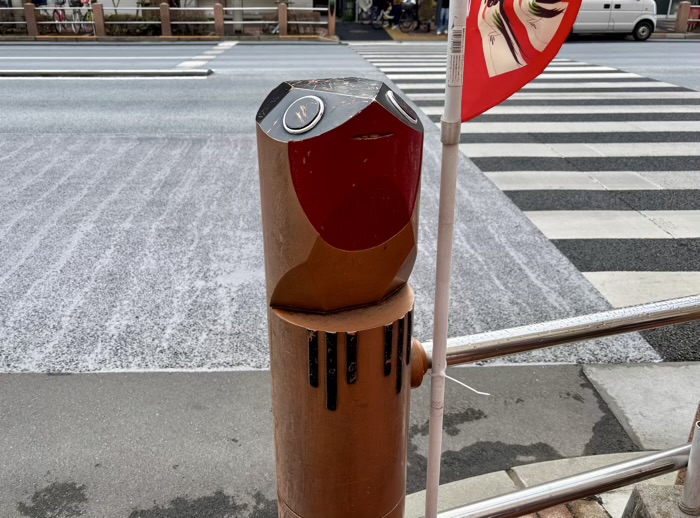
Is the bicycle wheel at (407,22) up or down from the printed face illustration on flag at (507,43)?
down

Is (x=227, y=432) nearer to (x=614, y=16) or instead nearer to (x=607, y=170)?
(x=607, y=170)

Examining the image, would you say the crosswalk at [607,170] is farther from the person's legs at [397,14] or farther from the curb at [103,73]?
the person's legs at [397,14]

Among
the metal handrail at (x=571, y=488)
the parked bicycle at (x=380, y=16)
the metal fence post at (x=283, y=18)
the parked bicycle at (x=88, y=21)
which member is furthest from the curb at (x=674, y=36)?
the metal handrail at (x=571, y=488)

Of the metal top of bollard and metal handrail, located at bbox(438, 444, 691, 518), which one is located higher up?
the metal top of bollard

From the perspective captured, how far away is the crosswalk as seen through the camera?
4.75 meters

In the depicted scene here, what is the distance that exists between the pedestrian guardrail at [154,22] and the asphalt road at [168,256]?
15.7 m

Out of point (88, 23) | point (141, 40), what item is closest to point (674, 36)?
point (141, 40)

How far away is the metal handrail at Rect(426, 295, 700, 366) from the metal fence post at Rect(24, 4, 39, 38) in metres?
24.8

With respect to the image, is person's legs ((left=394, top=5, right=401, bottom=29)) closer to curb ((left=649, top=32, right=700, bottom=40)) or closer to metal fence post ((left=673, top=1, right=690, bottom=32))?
curb ((left=649, top=32, right=700, bottom=40))

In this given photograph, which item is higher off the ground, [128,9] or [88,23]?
[128,9]

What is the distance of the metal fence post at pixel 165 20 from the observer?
75.2 feet

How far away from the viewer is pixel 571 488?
1.87 metres

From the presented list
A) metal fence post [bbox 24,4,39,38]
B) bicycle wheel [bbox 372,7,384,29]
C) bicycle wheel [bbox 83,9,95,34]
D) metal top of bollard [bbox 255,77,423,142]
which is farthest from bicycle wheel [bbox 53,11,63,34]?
metal top of bollard [bbox 255,77,423,142]

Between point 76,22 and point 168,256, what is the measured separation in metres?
21.5
